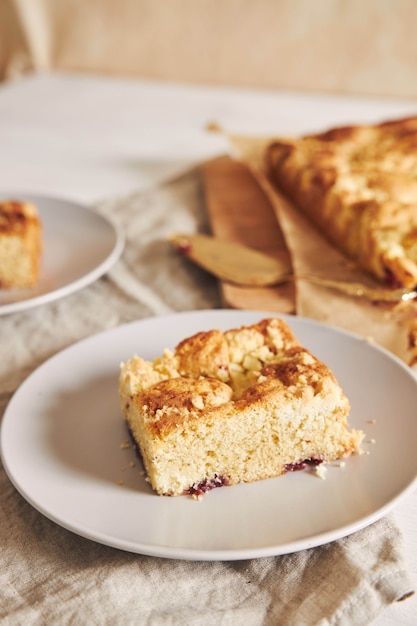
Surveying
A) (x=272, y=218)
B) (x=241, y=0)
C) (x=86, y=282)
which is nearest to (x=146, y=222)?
(x=272, y=218)

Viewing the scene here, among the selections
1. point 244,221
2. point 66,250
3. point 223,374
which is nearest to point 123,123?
point 244,221

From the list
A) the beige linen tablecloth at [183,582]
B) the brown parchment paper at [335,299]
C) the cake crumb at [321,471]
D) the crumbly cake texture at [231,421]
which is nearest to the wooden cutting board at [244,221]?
the brown parchment paper at [335,299]

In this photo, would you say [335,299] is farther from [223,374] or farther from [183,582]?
[183,582]

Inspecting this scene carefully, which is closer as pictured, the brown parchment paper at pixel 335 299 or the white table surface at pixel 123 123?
the brown parchment paper at pixel 335 299

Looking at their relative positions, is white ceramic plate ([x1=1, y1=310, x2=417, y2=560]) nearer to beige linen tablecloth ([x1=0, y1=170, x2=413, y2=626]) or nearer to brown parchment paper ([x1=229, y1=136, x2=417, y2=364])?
beige linen tablecloth ([x1=0, y1=170, x2=413, y2=626])

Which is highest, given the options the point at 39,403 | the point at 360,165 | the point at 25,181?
the point at 360,165

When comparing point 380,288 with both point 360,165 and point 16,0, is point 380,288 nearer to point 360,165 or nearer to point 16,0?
point 360,165

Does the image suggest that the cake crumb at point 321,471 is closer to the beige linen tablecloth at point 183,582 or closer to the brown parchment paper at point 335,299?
the beige linen tablecloth at point 183,582
